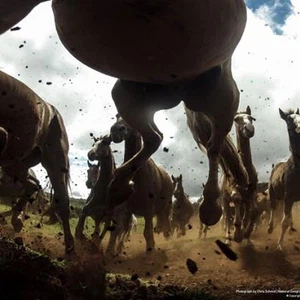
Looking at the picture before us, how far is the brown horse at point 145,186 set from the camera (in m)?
8.98

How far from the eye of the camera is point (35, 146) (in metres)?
8.61

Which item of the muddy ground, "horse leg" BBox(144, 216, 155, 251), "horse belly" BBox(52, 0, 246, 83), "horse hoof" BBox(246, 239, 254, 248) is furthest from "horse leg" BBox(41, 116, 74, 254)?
"horse belly" BBox(52, 0, 246, 83)

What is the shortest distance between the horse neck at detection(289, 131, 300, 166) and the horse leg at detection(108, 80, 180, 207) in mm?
5203

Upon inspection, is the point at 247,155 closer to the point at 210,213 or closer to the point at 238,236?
the point at 238,236

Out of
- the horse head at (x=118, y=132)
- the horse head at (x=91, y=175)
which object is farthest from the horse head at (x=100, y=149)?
the horse head at (x=91, y=175)

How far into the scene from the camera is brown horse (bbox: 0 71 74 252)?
7773 mm

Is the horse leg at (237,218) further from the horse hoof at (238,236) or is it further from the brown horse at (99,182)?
the brown horse at (99,182)

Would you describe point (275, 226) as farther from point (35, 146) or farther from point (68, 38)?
point (68, 38)

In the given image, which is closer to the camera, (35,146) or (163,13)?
(163,13)

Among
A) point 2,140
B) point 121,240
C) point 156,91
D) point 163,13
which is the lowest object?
point 121,240

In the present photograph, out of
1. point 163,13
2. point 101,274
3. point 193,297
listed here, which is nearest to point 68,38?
point 163,13

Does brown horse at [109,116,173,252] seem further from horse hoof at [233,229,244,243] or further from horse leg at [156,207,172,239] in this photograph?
horse hoof at [233,229,244,243]

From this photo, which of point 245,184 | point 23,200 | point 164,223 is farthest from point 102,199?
point 164,223

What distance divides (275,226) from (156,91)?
913 centimetres
